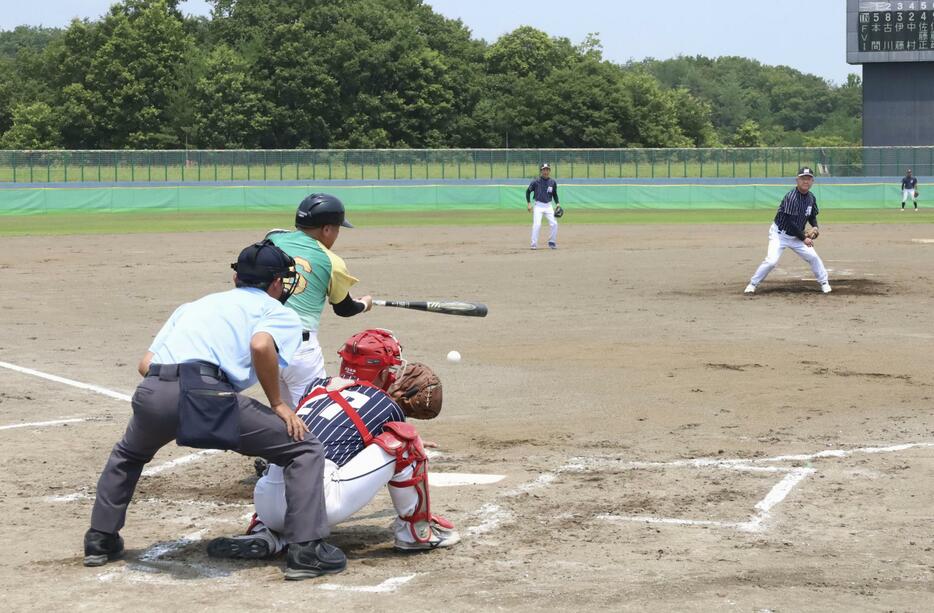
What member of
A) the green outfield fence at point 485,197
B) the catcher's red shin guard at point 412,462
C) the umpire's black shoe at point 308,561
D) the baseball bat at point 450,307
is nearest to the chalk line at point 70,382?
the baseball bat at point 450,307

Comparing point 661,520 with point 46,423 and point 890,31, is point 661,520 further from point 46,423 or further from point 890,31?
point 890,31

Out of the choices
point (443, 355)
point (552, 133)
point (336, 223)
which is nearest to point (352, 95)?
point (552, 133)

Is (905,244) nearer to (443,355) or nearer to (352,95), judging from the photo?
(443,355)

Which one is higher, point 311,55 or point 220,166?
point 311,55

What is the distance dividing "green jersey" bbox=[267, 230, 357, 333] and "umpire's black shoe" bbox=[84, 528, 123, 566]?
185 cm

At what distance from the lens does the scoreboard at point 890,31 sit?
50750 millimetres

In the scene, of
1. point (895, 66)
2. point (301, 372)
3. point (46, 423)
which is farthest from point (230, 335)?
point (895, 66)

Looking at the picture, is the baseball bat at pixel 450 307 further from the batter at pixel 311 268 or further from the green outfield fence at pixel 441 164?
the green outfield fence at pixel 441 164

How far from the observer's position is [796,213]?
59.3ft

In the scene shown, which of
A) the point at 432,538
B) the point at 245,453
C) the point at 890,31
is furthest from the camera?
the point at 890,31

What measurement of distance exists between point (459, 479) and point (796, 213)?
1171 cm

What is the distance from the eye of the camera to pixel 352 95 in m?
81.4

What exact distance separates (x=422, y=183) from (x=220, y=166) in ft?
32.2

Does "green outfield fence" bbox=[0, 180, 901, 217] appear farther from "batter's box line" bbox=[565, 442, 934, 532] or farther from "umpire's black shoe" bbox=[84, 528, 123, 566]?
"umpire's black shoe" bbox=[84, 528, 123, 566]
